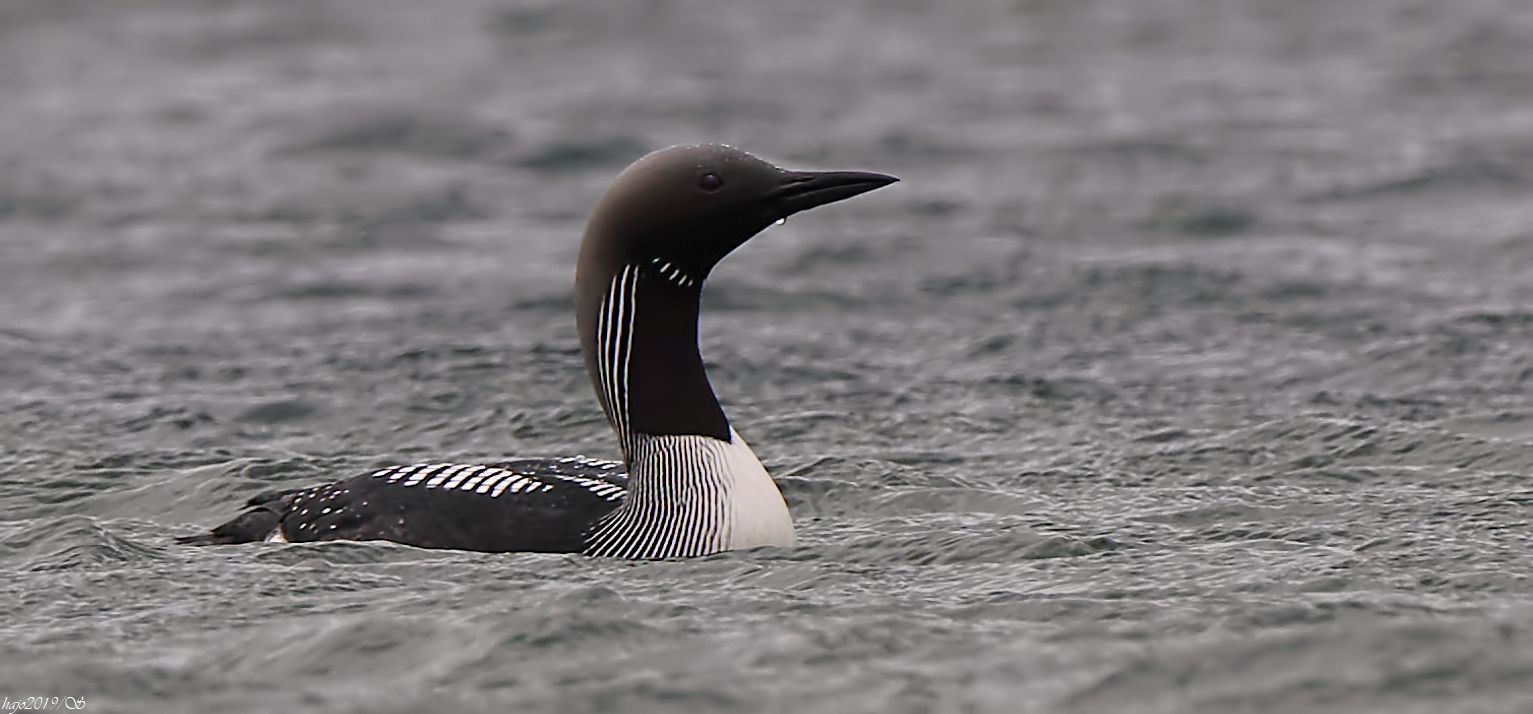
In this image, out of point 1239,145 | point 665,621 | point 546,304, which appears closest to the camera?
point 665,621

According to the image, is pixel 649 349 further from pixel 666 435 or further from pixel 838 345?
pixel 838 345

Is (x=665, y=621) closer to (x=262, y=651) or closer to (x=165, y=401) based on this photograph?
(x=262, y=651)

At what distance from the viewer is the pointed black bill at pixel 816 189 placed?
18.9ft

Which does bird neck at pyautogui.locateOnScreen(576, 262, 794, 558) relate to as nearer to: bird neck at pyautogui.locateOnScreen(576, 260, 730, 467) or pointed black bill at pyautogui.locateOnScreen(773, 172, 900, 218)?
bird neck at pyautogui.locateOnScreen(576, 260, 730, 467)

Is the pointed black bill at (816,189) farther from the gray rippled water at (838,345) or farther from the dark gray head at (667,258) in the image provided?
the gray rippled water at (838,345)

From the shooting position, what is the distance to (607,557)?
5.82 metres

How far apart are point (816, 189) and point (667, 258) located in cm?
37

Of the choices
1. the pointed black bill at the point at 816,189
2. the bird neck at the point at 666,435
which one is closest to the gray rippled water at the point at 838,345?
the bird neck at the point at 666,435

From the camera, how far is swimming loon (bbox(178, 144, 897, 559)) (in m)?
5.77

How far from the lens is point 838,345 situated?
30.0 ft

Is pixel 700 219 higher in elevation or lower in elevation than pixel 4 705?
higher

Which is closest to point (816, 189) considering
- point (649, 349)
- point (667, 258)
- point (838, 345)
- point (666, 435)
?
point (667, 258)

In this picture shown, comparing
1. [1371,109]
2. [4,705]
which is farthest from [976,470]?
[1371,109]

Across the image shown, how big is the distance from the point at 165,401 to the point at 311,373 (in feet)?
1.96
